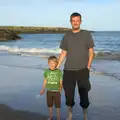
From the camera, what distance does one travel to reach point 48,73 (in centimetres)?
600

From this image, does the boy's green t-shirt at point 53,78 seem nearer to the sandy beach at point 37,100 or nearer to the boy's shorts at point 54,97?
the boy's shorts at point 54,97

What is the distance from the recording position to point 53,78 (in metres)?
5.98

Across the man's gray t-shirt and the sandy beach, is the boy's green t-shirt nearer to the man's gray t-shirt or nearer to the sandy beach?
the man's gray t-shirt

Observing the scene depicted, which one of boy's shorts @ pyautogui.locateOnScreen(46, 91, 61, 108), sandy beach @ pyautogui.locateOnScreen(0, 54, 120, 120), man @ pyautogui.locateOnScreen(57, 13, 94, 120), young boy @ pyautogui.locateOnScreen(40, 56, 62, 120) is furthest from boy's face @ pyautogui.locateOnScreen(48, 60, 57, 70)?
sandy beach @ pyautogui.locateOnScreen(0, 54, 120, 120)

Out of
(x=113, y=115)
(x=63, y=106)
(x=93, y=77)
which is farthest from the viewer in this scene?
(x=93, y=77)

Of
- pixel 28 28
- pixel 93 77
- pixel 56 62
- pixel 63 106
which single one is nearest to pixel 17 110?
pixel 63 106

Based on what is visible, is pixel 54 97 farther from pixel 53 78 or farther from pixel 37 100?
pixel 37 100

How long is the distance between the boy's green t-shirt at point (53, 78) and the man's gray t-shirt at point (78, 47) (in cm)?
25

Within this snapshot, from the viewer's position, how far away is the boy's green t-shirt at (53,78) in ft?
19.6

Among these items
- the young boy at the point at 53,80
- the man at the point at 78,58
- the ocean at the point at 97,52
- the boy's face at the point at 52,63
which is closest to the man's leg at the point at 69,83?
the man at the point at 78,58

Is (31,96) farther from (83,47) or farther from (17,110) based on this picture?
(83,47)

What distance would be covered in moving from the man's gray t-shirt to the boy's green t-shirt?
25 cm

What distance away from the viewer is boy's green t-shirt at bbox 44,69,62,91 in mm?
5973

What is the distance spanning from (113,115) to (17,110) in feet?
6.19
